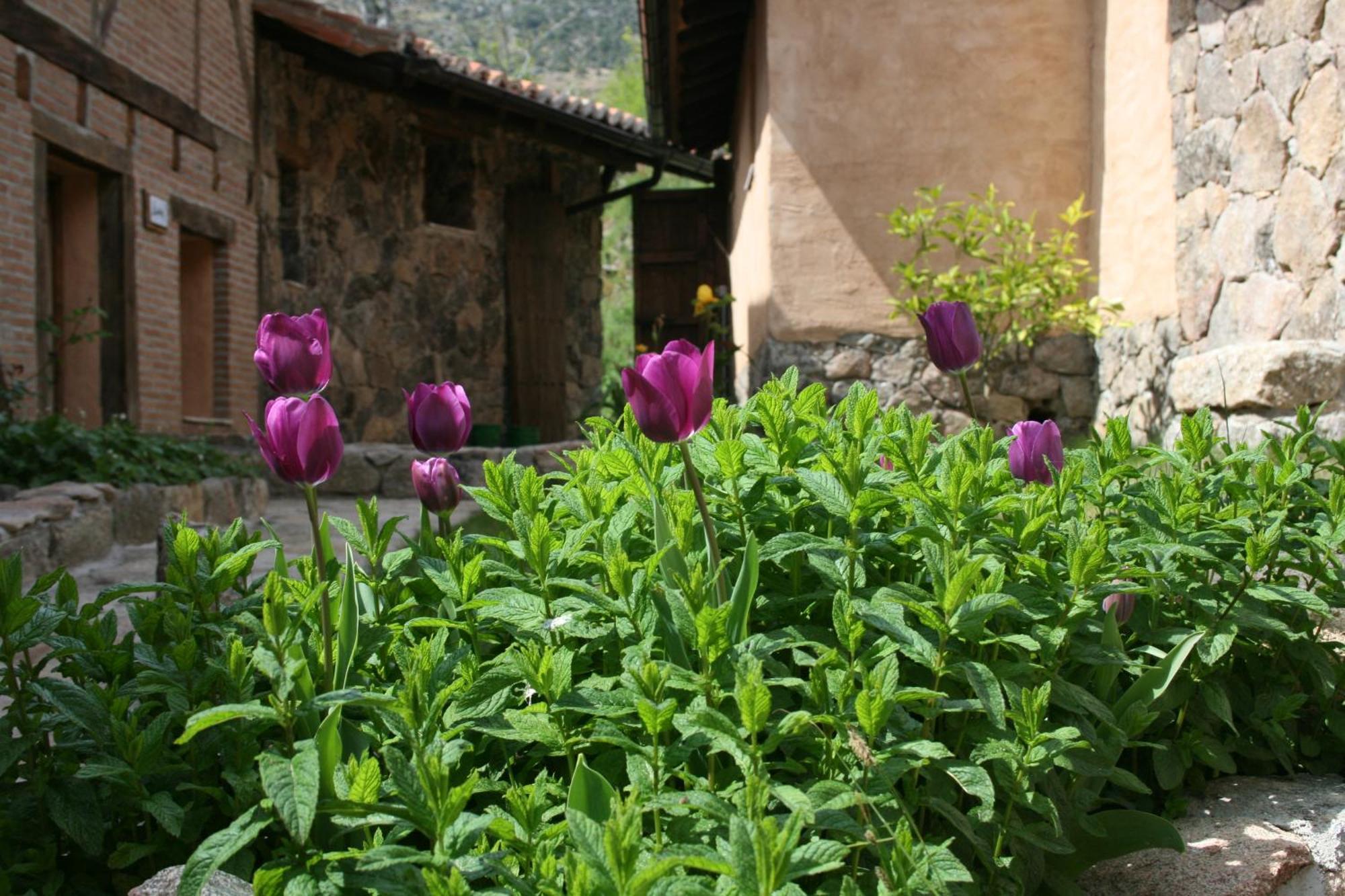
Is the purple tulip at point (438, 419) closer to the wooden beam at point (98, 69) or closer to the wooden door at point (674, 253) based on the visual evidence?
the wooden beam at point (98, 69)

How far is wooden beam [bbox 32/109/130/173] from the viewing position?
7361 millimetres

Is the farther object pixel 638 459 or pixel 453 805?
pixel 638 459

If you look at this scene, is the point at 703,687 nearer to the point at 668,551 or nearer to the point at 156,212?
the point at 668,551

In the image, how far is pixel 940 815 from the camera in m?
1.30

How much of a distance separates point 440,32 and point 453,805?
4609cm

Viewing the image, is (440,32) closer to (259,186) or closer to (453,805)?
(259,186)

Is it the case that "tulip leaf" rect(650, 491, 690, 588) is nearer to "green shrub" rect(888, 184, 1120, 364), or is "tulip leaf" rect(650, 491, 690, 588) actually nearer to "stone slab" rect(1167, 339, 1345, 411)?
"stone slab" rect(1167, 339, 1345, 411)

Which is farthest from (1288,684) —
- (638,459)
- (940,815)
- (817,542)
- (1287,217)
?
(1287,217)

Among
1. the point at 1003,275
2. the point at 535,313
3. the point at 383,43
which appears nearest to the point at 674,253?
the point at 535,313

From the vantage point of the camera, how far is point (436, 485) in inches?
64.4

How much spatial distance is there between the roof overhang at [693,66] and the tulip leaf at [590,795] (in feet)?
26.1

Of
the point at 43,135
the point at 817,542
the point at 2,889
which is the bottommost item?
the point at 2,889

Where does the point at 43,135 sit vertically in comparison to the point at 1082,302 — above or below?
above

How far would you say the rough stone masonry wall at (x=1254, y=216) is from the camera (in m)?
4.20
